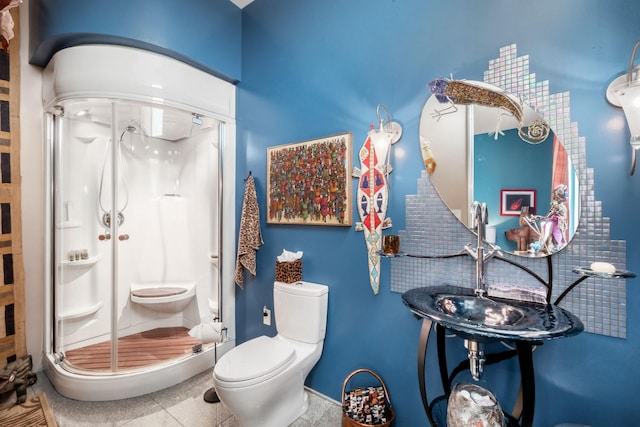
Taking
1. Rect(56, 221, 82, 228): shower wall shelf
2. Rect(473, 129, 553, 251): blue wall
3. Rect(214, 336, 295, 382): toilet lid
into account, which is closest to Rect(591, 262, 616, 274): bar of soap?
Rect(473, 129, 553, 251): blue wall

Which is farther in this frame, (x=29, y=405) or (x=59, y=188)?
(x=59, y=188)

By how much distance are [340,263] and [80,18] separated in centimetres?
Result: 227

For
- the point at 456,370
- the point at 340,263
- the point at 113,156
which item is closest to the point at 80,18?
the point at 113,156

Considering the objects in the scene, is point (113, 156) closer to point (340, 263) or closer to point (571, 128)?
point (340, 263)

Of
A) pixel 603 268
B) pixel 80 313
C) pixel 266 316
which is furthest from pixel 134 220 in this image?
pixel 603 268

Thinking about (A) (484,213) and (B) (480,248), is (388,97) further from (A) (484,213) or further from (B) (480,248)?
(B) (480,248)

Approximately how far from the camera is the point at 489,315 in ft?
4.16

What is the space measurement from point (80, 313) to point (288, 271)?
1.75m

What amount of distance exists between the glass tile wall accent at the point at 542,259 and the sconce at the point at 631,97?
134mm

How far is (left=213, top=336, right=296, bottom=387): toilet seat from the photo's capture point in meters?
1.46

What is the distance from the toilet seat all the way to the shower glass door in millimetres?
856

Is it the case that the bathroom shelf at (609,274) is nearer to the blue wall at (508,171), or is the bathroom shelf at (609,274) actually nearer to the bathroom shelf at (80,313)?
the blue wall at (508,171)

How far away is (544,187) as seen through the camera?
1284 millimetres

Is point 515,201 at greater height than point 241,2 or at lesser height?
lesser
